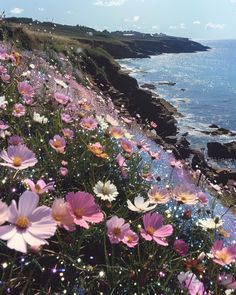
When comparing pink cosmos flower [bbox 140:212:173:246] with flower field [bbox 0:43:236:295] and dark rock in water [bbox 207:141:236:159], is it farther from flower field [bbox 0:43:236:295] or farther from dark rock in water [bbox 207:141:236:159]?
dark rock in water [bbox 207:141:236:159]

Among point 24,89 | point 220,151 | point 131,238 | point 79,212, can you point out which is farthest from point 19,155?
point 220,151

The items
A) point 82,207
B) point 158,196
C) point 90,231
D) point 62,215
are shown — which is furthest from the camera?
point 90,231

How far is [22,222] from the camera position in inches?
55.8

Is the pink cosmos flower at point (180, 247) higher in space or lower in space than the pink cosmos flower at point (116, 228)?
lower

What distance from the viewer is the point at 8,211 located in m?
1.44

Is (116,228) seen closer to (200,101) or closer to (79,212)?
(79,212)

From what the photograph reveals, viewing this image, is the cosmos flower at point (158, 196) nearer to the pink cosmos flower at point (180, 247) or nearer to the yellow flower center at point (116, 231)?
the pink cosmos flower at point (180, 247)

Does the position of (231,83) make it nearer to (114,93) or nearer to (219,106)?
(219,106)

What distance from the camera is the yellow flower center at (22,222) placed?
1.42 m

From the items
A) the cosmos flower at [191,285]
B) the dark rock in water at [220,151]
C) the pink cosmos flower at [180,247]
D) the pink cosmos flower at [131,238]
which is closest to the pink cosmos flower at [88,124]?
the pink cosmos flower at [180,247]

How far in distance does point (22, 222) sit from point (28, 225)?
2 centimetres

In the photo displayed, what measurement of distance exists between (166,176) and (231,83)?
69863 mm

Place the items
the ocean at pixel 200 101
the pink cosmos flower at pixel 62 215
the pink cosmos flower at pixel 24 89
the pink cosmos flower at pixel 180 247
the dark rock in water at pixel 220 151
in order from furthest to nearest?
the ocean at pixel 200 101
the dark rock in water at pixel 220 151
the pink cosmos flower at pixel 24 89
the pink cosmos flower at pixel 180 247
the pink cosmos flower at pixel 62 215

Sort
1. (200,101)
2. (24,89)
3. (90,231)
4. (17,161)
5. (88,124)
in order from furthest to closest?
(200,101) < (24,89) < (88,124) < (90,231) < (17,161)
